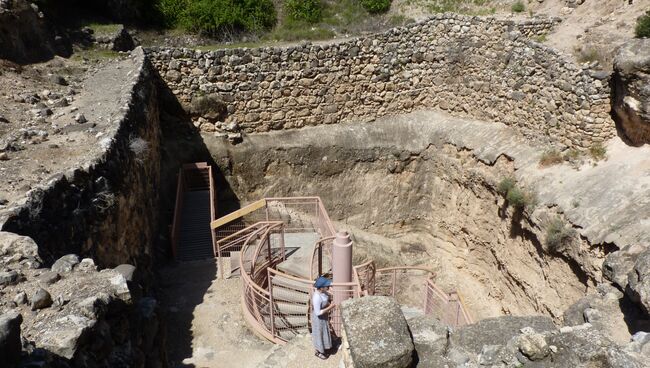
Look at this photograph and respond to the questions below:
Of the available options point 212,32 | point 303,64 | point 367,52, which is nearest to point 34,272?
point 303,64

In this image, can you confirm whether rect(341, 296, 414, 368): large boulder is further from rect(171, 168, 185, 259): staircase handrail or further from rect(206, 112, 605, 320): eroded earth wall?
rect(206, 112, 605, 320): eroded earth wall

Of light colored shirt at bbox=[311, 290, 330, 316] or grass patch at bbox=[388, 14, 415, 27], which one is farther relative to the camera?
grass patch at bbox=[388, 14, 415, 27]

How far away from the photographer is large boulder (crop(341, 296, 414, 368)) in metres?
4.07

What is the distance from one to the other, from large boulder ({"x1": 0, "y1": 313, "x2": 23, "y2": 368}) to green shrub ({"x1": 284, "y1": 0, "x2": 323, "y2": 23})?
1507 cm

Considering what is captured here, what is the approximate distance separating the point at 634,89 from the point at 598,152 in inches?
59.1

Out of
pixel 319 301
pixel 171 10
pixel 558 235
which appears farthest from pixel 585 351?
pixel 171 10

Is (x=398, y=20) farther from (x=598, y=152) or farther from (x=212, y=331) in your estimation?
(x=212, y=331)

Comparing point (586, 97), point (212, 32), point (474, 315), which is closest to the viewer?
point (586, 97)

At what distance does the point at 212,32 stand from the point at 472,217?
10.4m

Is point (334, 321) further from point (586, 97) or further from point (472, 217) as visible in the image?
point (586, 97)

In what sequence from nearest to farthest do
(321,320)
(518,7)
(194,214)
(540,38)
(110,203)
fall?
(321,320)
(110,203)
(540,38)
(194,214)
(518,7)

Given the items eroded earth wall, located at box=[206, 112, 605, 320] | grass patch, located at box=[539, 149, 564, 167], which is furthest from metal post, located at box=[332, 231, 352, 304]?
grass patch, located at box=[539, 149, 564, 167]

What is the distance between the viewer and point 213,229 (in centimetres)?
1088

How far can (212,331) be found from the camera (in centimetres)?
866
